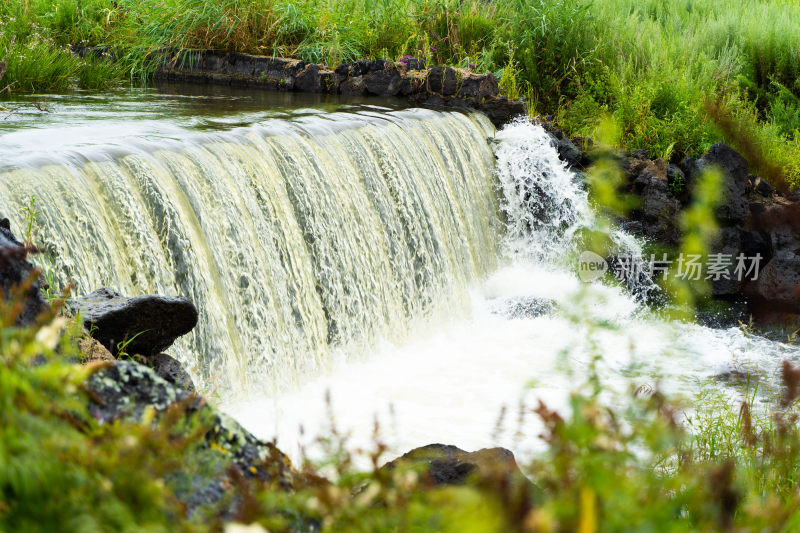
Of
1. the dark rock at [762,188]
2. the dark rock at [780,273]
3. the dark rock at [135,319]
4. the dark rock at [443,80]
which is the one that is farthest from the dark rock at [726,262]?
the dark rock at [135,319]

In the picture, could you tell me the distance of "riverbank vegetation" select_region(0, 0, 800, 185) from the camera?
9952 mm

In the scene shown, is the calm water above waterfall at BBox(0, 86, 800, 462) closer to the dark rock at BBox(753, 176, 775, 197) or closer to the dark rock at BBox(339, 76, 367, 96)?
the dark rock at BBox(339, 76, 367, 96)

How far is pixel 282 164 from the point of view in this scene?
639 centimetres

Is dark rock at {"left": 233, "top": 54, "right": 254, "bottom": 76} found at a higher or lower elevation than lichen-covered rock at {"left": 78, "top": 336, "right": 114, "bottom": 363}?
higher

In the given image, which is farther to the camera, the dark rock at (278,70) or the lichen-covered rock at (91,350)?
the dark rock at (278,70)

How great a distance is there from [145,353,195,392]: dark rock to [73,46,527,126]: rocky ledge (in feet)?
20.4

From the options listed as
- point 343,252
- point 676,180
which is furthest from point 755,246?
point 343,252

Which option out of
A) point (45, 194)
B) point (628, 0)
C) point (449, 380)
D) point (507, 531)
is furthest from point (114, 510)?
point (628, 0)

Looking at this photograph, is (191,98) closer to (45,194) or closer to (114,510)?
(45,194)

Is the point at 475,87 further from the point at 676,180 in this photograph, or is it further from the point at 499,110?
the point at 676,180

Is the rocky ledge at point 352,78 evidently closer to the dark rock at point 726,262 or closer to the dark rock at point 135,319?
the dark rock at point 726,262

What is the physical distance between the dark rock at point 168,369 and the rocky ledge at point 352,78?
20.4 ft

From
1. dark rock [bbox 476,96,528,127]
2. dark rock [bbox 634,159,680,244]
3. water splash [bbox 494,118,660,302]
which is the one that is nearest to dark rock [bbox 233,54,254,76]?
dark rock [bbox 476,96,528,127]

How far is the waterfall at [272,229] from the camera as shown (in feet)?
15.9
